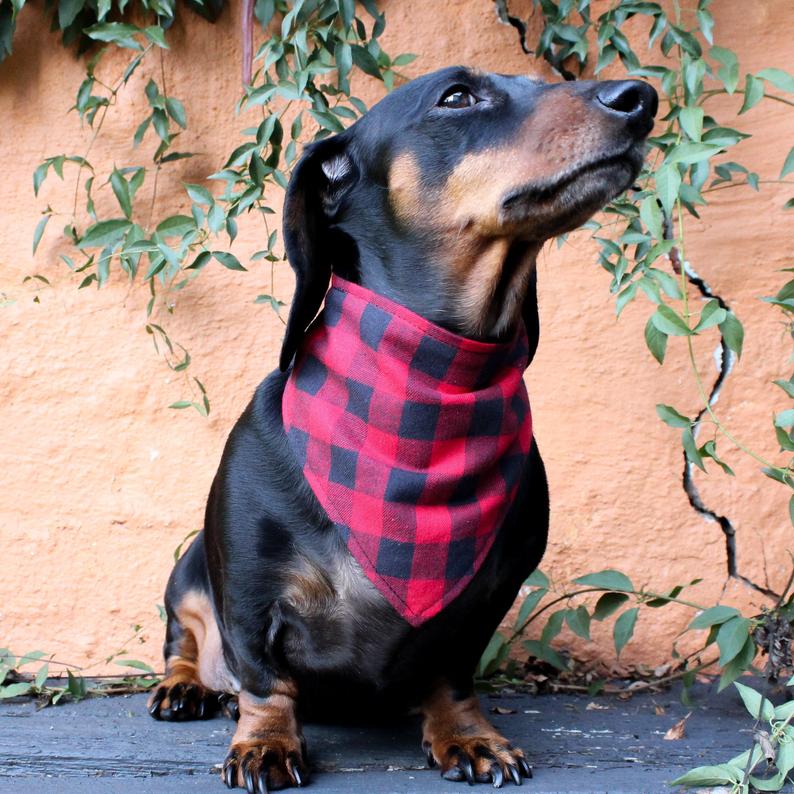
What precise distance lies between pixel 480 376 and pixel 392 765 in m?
0.85

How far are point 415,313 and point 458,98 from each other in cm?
46

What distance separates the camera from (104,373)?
318cm

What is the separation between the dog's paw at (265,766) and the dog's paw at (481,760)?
0.94 ft

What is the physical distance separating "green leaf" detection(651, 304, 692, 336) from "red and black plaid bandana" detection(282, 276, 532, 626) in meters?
0.35

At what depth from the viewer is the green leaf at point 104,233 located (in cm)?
300

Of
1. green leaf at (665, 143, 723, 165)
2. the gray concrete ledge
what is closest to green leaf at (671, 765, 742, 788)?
the gray concrete ledge

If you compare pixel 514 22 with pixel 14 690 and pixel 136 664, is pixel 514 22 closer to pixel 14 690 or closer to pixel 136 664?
pixel 136 664

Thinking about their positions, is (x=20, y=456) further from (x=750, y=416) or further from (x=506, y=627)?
(x=750, y=416)

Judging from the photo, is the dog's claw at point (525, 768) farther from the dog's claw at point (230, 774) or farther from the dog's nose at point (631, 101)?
the dog's nose at point (631, 101)

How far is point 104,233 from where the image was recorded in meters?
3.02

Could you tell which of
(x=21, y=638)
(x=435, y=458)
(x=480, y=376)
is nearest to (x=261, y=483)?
(x=435, y=458)

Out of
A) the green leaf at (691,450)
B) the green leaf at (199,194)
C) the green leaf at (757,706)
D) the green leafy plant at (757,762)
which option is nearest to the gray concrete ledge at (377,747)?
the green leafy plant at (757,762)

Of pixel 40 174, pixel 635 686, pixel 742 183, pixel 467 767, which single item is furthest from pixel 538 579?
pixel 40 174

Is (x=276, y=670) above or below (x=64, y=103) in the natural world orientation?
below
